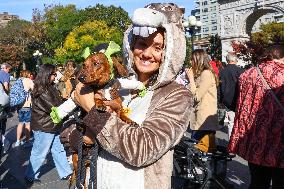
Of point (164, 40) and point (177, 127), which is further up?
point (164, 40)

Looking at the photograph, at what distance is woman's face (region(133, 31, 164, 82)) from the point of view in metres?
1.90

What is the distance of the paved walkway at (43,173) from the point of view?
237 inches

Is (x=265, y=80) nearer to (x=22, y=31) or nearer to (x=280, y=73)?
(x=280, y=73)

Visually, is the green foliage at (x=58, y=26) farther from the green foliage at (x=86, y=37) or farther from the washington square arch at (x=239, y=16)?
the washington square arch at (x=239, y=16)

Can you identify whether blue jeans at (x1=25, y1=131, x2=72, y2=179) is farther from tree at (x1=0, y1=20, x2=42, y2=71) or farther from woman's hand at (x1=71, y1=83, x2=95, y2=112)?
tree at (x1=0, y1=20, x2=42, y2=71)

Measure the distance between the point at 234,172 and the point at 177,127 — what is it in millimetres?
4956

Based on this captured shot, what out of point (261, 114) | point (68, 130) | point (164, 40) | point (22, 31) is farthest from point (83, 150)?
point (22, 31)

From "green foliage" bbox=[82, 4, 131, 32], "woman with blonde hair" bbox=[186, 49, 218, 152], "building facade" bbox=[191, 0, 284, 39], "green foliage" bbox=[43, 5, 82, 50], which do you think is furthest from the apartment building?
"woman with blonde hair" bbox=[186, 49, 218, 152]

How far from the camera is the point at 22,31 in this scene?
217 ft

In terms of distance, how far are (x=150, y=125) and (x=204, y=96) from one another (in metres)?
4.42

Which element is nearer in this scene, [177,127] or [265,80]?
[177,127]

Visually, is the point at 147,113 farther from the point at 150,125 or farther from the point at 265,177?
the point at 265,177

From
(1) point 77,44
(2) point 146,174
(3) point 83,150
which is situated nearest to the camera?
(2) point 146,174

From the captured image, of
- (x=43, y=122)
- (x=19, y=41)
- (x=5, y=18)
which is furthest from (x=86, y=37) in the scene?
(x=5, y=18)
